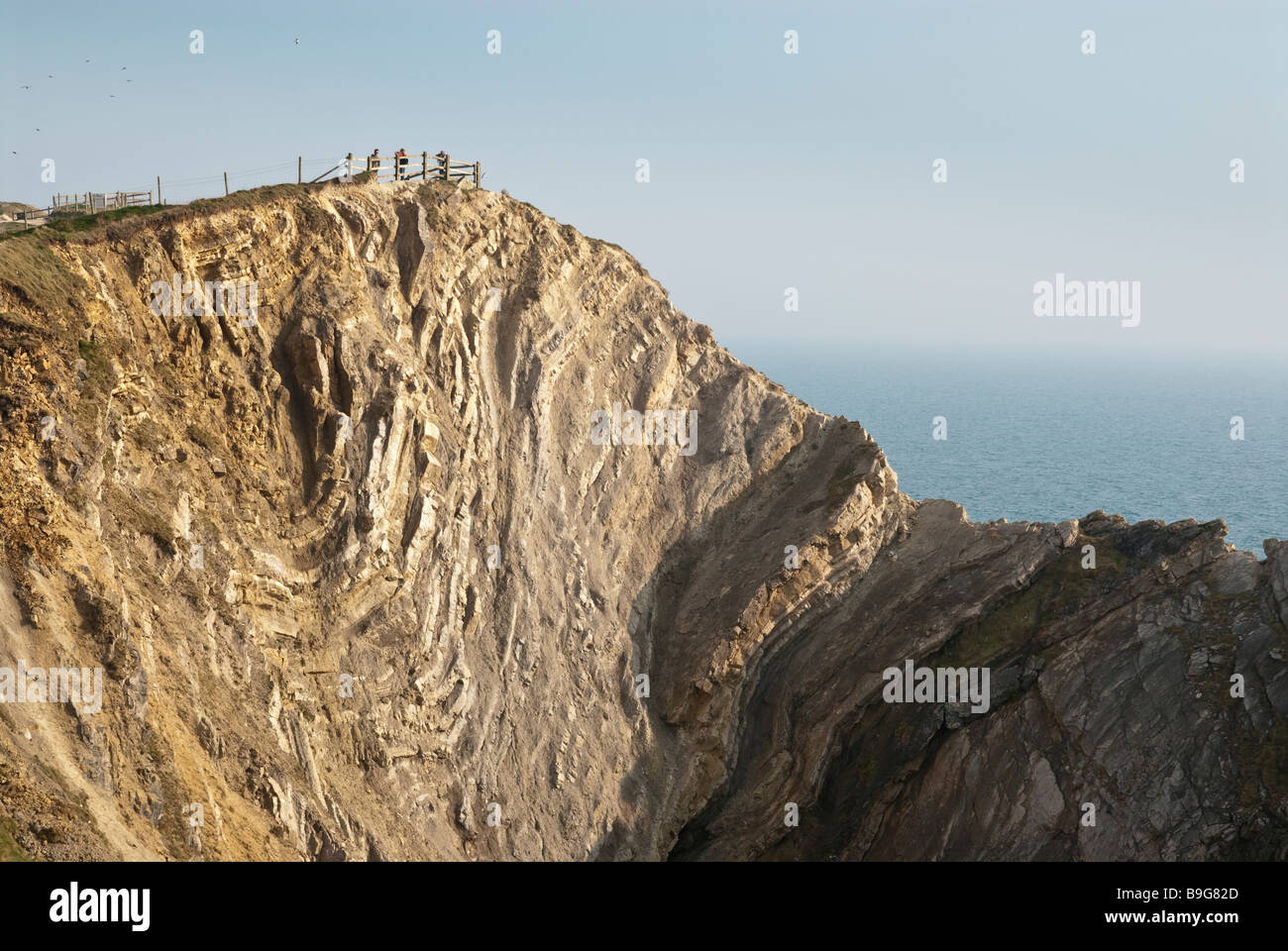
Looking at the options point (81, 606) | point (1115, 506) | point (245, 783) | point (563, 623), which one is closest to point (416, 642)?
point (563, 623)

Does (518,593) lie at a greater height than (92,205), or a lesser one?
lesser

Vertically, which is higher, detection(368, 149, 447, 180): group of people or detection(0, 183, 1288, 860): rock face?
detection(368, 149, 447, 180): group of people

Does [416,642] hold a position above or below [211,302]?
below

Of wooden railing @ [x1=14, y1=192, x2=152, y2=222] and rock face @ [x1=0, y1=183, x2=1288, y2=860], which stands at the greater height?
wooden railing @ [x1=14, y1=192, x2=152, y2=222]

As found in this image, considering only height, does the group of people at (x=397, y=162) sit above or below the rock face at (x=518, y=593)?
above

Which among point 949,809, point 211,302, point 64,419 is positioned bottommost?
point 949,809

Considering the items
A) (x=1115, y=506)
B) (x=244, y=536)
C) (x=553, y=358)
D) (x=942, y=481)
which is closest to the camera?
A: (x=244, y=536)

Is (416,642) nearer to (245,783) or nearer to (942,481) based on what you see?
(245,783)

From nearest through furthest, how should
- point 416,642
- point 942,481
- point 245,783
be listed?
1. point 245,783
2. point 416,642
3. point 942,481
